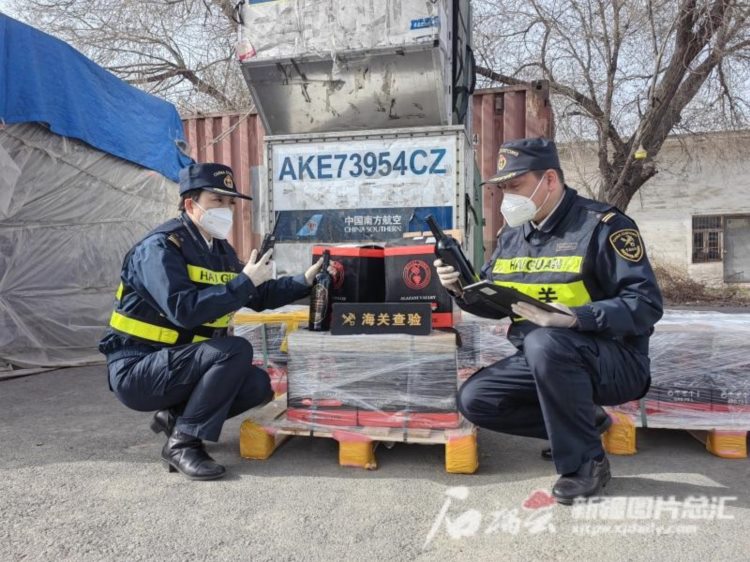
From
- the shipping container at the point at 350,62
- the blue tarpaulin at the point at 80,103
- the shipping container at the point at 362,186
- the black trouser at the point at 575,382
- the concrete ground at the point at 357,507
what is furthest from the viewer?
the blue tarpaulin at the point at 80,103

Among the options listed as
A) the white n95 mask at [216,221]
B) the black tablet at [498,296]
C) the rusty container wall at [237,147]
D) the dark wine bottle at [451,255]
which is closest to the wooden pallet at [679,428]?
the black tablet at [498,296]

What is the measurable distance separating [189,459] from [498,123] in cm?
539

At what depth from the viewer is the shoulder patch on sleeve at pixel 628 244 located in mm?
2398

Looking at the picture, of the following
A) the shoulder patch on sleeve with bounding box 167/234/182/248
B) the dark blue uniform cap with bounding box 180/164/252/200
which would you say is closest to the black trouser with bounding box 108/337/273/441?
the shoulder patch on sleeve with bounding box 167/234/182/248

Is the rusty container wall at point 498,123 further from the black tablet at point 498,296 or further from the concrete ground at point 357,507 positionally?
the black tablet at point 498,296

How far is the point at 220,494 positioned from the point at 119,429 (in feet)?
4.26

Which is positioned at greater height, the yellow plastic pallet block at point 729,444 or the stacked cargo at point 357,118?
the stacked cargo at point 357,118

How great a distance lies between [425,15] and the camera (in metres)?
4.12

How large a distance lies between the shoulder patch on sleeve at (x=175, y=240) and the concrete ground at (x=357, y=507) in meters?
1.05

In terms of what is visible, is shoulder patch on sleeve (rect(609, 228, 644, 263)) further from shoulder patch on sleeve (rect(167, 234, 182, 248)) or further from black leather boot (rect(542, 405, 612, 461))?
shoulder patch on sleeve (rect(167, 234, 182, 248))

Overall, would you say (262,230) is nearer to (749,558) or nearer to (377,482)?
(377,482)

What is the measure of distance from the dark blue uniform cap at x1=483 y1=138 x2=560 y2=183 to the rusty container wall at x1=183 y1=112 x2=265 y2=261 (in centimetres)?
537

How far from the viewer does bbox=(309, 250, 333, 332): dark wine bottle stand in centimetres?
300

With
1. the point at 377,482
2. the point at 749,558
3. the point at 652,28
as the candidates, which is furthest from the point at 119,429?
the point at 652,28
